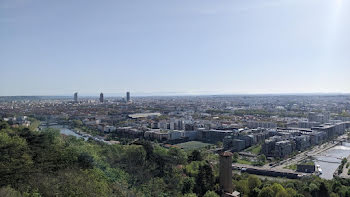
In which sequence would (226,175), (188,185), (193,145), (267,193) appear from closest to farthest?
(267,193), (188,185), (226,175), (193,145)

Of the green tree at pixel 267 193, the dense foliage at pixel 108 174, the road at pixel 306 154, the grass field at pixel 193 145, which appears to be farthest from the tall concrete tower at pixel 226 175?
the grass field at pixel 193 145

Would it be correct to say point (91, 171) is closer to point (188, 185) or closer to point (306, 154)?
point (188, 185)

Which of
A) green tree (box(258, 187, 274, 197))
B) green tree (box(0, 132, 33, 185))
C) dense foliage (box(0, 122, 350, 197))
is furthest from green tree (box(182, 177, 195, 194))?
green tree (box(0, 132, 33, 185))

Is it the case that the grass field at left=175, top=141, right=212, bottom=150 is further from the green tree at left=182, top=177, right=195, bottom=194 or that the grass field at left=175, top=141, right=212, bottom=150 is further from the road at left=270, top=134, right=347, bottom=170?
the green tree at left=182, top=177, right=195, bottom=194

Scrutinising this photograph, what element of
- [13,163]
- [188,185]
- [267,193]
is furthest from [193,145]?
[13,163]

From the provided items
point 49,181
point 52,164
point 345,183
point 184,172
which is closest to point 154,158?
point 184,172

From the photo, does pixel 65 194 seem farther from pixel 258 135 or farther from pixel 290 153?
pixel 258 135

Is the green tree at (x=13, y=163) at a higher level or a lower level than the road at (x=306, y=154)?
higher

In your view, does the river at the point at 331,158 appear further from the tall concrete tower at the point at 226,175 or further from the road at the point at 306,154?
the tall concrete tower at the point at 226,175
